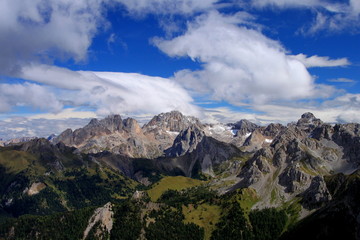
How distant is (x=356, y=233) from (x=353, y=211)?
51.2ft

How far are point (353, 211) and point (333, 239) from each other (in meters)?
20.2

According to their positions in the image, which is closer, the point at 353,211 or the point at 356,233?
the point at 356,233

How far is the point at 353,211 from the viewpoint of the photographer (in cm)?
19775

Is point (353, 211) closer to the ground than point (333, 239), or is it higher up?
higher up

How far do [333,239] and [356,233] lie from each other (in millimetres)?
15314

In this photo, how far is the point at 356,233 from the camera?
186 m

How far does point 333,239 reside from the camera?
19688 centimetres
